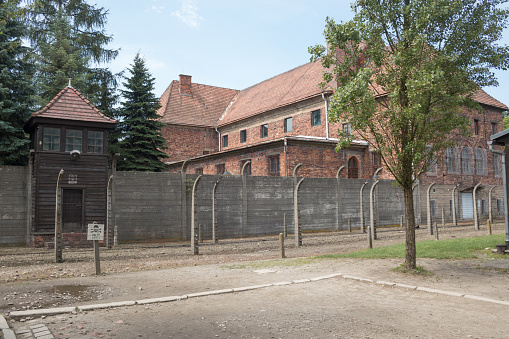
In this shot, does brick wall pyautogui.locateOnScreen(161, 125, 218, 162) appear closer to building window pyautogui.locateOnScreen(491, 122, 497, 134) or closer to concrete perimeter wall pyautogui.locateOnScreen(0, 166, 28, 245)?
concrete perimeter wall pyautogui.locateOnScreen(0, 166, 28, 245)

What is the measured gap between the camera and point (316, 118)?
32.7 meters

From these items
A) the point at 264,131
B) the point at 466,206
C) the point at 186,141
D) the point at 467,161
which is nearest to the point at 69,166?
the point at 264,131

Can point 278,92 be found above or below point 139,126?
above

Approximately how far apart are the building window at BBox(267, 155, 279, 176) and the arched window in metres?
5.46

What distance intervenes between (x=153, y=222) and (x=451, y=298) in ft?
41.1

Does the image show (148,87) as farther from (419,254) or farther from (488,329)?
(488,329)

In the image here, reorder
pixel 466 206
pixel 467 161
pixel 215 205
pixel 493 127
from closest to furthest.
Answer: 1. pixel 215 205
2. pixel 466 206
3. pixel 467 161
4. pixel 493 127

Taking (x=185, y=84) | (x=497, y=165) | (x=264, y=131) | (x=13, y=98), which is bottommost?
(x=497, y=165)

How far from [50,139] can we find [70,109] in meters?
1.53

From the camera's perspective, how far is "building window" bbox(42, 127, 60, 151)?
16.1m

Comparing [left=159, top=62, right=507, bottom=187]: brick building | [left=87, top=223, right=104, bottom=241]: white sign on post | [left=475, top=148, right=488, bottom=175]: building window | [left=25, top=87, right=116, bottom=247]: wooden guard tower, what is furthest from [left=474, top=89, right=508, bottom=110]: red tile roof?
[left=87, top=223, right=104, bottom=241]: white sign on post

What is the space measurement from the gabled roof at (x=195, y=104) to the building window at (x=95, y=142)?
21840mm

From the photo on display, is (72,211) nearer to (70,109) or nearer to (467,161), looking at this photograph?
(70,109)

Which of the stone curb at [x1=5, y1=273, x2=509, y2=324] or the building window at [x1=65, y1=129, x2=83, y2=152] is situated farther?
the building window at [x1=65, y1=129, x2=83, y2=152]
